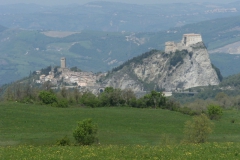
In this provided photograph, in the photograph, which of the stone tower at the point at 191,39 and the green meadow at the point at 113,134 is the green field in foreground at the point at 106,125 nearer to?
the green meadow at the point at 113,134

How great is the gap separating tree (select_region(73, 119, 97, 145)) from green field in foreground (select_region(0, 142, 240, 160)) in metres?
8.28

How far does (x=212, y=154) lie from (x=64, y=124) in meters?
33.1

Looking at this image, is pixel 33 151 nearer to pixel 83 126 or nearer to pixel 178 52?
pixel 83 126

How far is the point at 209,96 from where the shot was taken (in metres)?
164

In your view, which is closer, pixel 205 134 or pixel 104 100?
pixel 205 134

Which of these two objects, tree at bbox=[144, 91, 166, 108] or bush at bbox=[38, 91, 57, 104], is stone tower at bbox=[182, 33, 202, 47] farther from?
bush at bbox=[38, 91, 57, 104]

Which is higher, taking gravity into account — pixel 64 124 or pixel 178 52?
pixel 178 52

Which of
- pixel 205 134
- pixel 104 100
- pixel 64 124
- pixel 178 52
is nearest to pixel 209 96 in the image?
pixel 178 52

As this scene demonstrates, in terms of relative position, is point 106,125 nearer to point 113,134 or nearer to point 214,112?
point 113,134

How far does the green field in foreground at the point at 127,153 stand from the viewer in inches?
1161

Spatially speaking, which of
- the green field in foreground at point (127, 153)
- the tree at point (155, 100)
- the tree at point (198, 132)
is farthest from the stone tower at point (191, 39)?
the green field in foreground at point (127, 153)

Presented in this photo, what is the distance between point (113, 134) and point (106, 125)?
860 cm

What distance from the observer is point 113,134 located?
178ft

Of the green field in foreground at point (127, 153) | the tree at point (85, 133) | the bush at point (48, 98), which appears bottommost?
the green field in foreground at point (127, 153)
